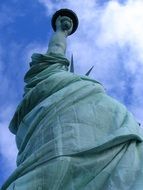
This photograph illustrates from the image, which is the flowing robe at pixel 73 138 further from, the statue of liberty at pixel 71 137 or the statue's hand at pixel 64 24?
the statue's hand at pixel 64 24

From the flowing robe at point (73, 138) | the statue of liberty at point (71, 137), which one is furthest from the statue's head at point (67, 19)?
the flowing robe at point (73, 138)

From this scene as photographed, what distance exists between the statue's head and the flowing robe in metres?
2.58

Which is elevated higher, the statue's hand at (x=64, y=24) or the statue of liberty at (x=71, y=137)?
the statue's hand at (x=64, y=24)

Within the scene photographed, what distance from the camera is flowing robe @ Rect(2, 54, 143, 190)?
7.55 m

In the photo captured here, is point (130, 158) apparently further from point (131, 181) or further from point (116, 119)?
point (116, 119)

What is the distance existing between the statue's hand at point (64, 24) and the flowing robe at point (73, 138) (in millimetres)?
2477

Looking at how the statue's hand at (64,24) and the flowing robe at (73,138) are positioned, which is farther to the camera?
the statue's hand at (64,24)

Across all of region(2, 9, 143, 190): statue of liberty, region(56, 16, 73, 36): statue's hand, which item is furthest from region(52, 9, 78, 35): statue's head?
region(2, 9, 143, 190): statue of liberty

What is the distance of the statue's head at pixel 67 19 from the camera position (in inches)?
511

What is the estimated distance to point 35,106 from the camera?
9773 mm

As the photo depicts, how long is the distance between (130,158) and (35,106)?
2.18m

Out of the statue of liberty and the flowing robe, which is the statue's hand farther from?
the flowing robe

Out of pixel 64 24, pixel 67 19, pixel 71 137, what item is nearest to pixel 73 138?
pixel 71 137

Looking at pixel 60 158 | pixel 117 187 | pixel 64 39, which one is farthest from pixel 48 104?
pixel 64 39
